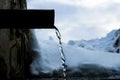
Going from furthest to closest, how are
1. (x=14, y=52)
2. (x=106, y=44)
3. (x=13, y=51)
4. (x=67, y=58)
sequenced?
(x=106, y=44), (x=67, y=58), (x=14, y=52), (x=13, y=51)

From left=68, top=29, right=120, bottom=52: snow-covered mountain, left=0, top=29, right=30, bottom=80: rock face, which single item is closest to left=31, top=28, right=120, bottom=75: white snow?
left=0, top=29, right=30, bottom=80: rock face

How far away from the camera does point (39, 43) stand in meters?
10.2

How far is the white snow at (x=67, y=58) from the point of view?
905 cm

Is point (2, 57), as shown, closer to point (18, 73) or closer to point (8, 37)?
point (8, 37)

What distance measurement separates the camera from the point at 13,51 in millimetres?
8039

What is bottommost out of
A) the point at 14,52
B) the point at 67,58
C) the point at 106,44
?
the point at 106,44

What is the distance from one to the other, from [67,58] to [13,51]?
1958 millimetres

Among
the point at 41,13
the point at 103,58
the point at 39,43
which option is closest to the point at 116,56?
the point at 103,58

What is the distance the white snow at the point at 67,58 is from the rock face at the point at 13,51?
28 cm

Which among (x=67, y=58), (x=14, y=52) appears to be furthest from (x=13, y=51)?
(x=67, y=58)

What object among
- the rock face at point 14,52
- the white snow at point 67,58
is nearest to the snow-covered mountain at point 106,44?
the white snow at point 67,58

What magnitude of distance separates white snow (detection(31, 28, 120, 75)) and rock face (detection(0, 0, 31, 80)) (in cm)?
28

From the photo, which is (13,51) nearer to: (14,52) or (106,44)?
(14,52)

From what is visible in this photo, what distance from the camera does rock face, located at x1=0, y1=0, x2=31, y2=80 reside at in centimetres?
744
